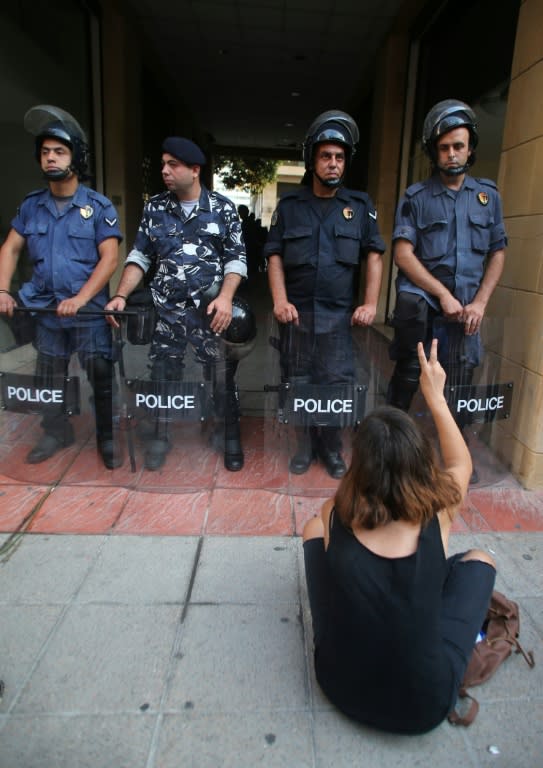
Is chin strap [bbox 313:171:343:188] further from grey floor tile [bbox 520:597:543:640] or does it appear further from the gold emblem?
grey floor tile [bbox 520:597:543:640]

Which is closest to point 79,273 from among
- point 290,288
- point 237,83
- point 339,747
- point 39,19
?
point 290,288

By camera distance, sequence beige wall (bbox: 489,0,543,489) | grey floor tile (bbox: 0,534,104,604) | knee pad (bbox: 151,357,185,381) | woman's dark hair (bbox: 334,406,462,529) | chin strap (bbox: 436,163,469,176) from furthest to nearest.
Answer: knee pad (bbox: 151,357,185,381)
beige wall (bbox: 489,0,543,489)
chin strap (bbox: 436,163,469,176)
grey floor tile (bbox: 0,534,104,604)
woman's dark hair (bbox: 334,406,462,529)

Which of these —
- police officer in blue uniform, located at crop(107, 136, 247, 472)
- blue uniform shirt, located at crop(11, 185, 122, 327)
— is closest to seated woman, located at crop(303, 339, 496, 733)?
police officer in blue uniform, located at crop(107, 136, 247, 472)

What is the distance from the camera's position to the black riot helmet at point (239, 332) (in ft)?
10.7

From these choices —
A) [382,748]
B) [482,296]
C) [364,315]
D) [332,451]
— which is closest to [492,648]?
[382,748]

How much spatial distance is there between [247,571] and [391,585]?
3.80 ft

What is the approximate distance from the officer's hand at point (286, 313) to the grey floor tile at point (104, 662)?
1.59 metres

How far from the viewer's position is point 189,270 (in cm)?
336

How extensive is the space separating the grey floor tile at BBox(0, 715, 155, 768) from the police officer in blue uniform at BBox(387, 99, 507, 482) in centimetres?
236

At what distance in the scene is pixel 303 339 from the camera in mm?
3223

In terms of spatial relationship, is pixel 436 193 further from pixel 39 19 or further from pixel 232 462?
pixel 39 19

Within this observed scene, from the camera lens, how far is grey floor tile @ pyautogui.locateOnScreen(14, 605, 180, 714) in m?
1.84

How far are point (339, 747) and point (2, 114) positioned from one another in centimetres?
617

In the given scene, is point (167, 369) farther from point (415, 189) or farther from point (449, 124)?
point (449, 124)
